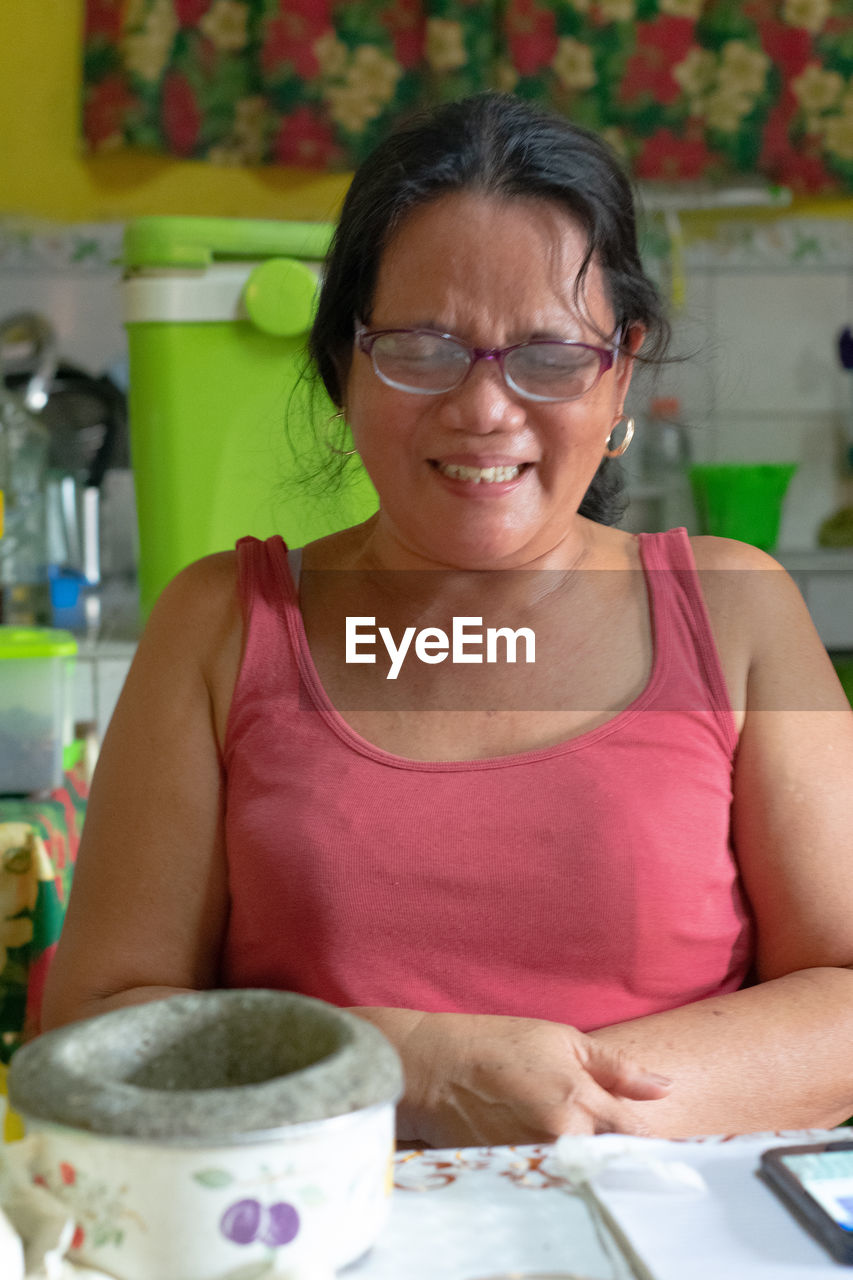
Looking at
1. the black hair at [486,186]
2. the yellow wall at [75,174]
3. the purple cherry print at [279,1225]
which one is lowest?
the purple cherry print at [279,1225]

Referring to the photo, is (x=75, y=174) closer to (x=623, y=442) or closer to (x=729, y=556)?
(x=623, y=442)

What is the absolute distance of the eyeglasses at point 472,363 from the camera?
3.02 ft

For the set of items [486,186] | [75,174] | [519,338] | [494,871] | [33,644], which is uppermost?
[75,174]

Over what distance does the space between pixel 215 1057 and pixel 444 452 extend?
0.51m

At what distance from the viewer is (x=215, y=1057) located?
54cm

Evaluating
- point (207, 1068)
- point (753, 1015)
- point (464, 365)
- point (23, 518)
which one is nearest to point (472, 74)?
point (23, 518)

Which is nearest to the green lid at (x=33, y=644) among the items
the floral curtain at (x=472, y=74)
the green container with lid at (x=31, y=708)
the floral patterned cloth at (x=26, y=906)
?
the green container with lid at (x=31, y=708)

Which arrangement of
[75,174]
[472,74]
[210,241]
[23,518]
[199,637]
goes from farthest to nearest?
[75,174], [472,74], [23,518], [210,241], [199,637]

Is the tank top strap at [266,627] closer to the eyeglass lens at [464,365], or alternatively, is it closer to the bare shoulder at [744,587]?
the eyeglass lens at [464,365]

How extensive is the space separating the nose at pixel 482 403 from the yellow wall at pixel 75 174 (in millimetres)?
2007

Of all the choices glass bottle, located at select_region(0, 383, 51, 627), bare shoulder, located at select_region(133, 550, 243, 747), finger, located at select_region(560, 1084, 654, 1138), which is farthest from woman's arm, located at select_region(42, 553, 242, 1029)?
glass bottle, located at select_region(0, 383, 51, 627)

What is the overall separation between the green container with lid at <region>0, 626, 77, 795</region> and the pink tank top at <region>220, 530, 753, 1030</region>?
42cm

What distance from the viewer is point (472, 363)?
0.92m

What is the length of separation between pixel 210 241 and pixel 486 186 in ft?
3.10
